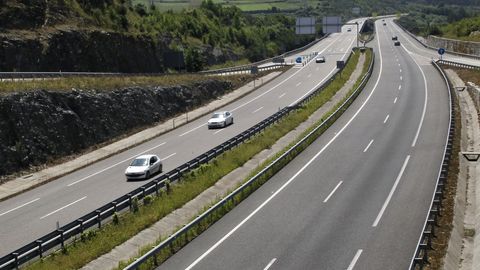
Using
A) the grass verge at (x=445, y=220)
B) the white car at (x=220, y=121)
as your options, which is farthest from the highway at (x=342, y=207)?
the white car at (x=220, y=121)

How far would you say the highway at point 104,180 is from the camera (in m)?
26.7

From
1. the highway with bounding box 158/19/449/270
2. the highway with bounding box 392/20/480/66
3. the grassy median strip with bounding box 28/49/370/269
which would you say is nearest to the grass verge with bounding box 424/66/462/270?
the highway with bounding box 158/19/449/270

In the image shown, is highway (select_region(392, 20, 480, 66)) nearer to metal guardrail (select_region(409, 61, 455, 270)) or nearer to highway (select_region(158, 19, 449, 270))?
highway (select_region(158, 19, 449, 270))

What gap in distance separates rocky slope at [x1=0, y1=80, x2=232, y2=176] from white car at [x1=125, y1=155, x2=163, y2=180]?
8.74 m

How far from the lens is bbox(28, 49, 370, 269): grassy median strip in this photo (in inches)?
832

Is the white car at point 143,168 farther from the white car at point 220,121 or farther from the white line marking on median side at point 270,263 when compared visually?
the white line marking on median side at point 270,263

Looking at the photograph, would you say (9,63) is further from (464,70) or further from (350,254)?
(464,70)

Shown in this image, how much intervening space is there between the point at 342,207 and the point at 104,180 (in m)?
15.6

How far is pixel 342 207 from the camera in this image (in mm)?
26266

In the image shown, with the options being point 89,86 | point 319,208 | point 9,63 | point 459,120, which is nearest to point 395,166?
point 319,208

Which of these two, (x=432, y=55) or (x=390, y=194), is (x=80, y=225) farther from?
(x=432, y=55)

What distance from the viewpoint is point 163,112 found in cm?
5531

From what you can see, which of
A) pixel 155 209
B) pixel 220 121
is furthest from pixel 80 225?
pixel 220 121

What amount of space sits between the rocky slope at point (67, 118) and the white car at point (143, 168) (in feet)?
28.7
